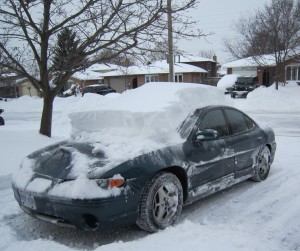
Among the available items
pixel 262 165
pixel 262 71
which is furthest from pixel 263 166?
pixel 262 71

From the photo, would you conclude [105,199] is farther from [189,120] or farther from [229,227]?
[189,120]

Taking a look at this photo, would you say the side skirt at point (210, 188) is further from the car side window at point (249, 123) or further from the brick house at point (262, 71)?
the brick house at point (262, 71)

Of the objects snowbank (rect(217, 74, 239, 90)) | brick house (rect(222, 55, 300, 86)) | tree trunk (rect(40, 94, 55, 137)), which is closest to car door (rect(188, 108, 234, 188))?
tree trunk (rect(40, 94, 55, 137))

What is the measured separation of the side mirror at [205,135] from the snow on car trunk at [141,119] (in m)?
0.26

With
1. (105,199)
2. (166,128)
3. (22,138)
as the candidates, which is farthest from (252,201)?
(22,138)

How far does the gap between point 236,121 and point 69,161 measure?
2846 millimetres

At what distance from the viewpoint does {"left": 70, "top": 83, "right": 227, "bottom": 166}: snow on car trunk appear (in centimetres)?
454

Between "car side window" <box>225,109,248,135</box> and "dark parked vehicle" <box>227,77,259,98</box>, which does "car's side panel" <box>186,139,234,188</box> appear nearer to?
"car side window" <box>225,109,248,135</box>

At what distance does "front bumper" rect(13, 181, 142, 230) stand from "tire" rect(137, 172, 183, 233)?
12 centimetres

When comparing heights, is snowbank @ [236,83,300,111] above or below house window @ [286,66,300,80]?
below

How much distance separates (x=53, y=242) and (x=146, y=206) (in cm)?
105

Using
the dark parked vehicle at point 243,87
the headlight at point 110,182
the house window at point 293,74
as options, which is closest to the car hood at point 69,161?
the headlight at point 110,182

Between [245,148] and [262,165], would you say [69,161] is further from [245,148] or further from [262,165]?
[262,165]

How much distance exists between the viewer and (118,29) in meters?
8.56
